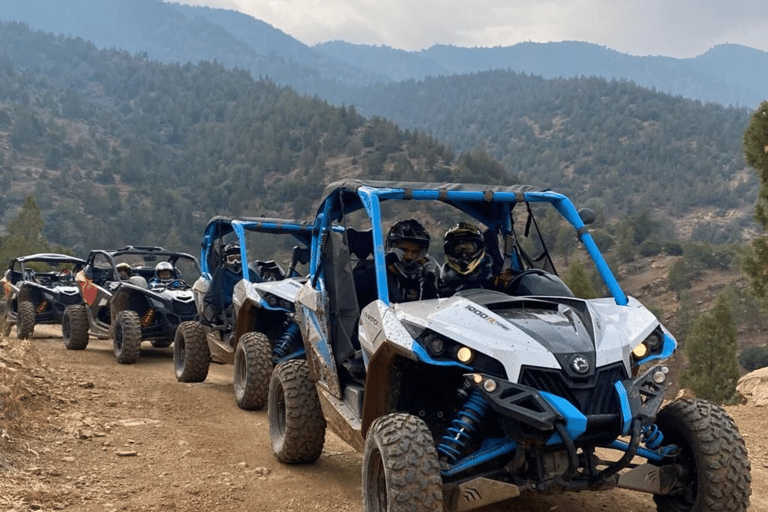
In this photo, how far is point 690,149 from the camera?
408ft

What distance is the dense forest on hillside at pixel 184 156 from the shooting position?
9194 centimetres

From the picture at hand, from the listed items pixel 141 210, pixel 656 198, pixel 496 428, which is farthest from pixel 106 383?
pixel 656 198

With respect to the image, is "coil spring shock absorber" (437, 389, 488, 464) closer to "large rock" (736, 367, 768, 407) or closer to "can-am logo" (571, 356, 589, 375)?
"can-am logo" (571, 356, 589, 375)

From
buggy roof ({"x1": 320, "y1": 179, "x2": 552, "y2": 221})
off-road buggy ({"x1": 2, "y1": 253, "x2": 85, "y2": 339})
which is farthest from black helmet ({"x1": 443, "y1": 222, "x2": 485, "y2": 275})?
off-road buggy ({"x1": 2, "y1": 253, "x2": 85, "y2": 339})

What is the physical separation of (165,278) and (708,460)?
11.7 meters

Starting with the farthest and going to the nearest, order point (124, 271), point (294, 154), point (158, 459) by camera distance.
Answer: point (294, 154) < point (124, 271) < point (158, 459)

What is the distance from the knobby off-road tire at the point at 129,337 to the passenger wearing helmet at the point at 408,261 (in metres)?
7.73

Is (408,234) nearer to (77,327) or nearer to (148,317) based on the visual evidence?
(148,317)

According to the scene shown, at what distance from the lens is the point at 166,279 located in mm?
14594

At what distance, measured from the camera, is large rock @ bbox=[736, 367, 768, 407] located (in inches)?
396

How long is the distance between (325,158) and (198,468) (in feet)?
322

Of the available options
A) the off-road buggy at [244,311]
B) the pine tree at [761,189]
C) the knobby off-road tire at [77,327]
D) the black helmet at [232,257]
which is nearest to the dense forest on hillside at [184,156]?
the pine tree at [761,189]

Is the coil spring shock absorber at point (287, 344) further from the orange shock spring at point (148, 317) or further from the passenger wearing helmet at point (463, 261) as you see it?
the orange shock spring at point (148, 317)

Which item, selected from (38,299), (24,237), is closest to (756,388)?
(38,299)
